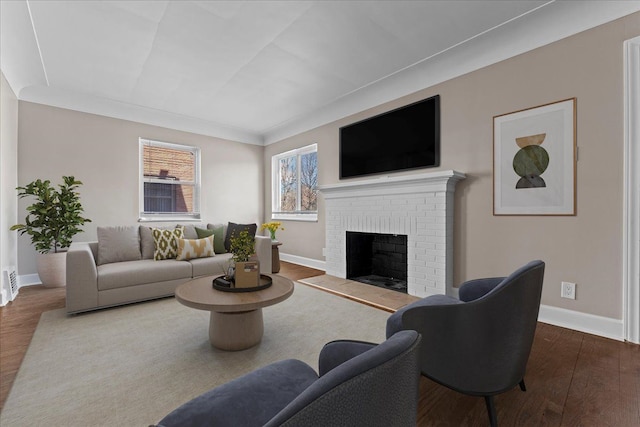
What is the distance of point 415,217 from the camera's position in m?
3.48

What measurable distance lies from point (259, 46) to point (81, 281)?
9.42ft

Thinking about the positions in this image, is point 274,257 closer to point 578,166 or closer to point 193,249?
point 193,249

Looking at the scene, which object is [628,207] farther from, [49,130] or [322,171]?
[49,130]

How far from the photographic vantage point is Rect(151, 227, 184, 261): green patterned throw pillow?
11.8 ft

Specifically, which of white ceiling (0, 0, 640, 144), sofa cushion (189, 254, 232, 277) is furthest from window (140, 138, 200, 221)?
sofa cushion (189, 254, 232, 277)

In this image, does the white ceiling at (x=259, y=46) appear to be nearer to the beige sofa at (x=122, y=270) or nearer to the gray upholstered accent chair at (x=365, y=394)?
the beige sofa at (x=122, y=270)

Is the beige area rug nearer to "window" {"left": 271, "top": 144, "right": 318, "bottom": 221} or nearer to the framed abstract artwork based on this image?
the framed abstract artwork

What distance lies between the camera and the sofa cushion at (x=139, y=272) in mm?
2957

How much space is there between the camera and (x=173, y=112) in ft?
16.1

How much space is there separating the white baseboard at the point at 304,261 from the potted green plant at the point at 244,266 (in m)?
2.66

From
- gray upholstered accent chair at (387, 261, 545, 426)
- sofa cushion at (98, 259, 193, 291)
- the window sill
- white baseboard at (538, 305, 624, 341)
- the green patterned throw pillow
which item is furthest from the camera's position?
the window sill

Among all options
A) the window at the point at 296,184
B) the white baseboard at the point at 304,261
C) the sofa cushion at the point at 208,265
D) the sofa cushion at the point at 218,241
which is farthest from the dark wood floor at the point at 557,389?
the window at the point at 296,184

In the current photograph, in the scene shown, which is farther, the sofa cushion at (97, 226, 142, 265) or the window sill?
the window sill

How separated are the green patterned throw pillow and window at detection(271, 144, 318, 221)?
7.55 feet
